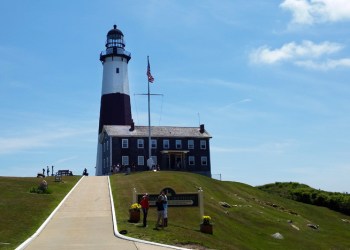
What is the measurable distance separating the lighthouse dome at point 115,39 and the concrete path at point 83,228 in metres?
43.7

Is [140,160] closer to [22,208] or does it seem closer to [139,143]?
[139,143]

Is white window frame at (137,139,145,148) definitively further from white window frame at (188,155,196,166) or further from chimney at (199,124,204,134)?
chimney at (199,124,204,134)

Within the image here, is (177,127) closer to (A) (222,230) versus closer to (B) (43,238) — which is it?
(A) (222,230)

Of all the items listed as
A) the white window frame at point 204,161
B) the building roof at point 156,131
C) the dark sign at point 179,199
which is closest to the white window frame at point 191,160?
the white window frame at point 204,161

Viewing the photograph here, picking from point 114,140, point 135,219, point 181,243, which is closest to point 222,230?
point 135,219

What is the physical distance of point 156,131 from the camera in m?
70.2

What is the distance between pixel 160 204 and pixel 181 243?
156 inches

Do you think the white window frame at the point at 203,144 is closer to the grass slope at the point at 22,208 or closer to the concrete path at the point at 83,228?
the grass slope at the point at 22,208

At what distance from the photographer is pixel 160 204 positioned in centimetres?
2409

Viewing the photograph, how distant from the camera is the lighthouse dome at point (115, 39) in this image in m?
78.4

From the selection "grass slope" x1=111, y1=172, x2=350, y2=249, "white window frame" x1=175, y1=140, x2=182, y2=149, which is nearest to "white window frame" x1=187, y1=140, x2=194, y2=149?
"white window frame" x1=175, y1=140, x2=182, y2=149

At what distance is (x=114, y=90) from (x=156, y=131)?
10042 mm

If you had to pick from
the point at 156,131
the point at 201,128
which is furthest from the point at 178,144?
the point at 201,128

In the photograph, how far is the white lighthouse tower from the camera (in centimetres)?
7456
